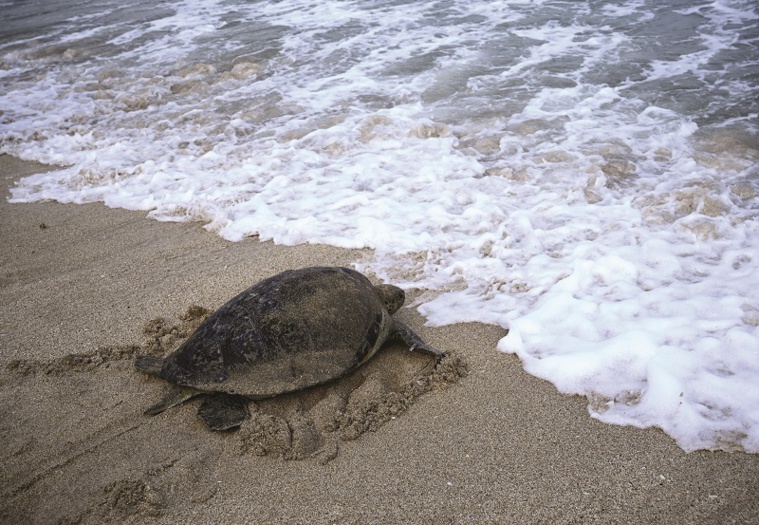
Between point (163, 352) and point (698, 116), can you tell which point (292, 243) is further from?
point (698, 116)

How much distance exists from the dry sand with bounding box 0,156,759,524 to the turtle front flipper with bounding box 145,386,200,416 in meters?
0.06

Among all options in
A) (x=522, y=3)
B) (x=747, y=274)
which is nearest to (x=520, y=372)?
(x=747, y=274)

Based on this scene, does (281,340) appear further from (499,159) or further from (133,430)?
(499,159)

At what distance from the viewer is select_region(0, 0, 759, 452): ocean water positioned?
308cm

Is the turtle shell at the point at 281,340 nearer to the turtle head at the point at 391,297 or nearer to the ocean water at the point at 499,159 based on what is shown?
the turtle head at the point at 391,297

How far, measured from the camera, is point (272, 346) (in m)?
2.73

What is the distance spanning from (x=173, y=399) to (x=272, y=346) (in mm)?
556

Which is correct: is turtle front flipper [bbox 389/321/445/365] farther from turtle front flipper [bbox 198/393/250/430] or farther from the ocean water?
turtle front flipper [bbox 198/393/250/430]

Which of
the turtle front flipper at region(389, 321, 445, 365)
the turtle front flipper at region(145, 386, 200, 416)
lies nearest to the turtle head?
the turtle front flipper at region(389, 321, 445, 365)

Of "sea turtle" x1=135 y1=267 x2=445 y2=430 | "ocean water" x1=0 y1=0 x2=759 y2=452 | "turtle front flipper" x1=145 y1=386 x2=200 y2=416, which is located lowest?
"ocean water" x1=0 y1=0 x2=759 y2=452

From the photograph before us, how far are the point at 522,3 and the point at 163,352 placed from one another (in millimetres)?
10030

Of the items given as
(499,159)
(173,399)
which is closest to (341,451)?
(173,399)

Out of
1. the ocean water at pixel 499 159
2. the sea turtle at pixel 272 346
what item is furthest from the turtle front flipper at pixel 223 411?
the ocean water at pixel 499 159

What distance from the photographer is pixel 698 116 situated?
583 centimetres
